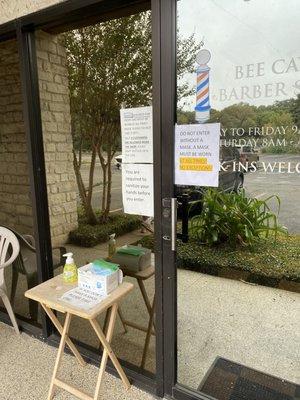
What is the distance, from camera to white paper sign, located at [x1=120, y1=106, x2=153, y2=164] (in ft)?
5.22

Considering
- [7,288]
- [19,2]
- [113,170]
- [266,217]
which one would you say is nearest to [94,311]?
[113,170]

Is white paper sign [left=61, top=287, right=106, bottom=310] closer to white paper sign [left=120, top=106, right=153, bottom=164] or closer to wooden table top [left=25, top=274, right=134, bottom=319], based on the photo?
wooden table top [left=25, top=274, right=134, bottom=319]

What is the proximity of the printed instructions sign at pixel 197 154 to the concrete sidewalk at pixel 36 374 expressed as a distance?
125 cm

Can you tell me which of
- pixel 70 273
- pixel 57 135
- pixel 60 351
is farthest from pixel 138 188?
pixel 60 351

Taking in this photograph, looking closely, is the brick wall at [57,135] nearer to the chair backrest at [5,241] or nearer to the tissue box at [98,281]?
the chair backrest at [5,241]

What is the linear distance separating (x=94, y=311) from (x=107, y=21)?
1545mm

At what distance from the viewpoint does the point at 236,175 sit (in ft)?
4.94

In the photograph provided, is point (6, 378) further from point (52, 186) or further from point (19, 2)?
point (19, 2)

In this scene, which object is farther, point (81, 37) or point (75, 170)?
point (75, 170)

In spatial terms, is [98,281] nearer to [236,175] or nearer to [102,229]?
[102,229]

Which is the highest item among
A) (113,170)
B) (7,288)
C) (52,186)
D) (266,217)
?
(113,170)

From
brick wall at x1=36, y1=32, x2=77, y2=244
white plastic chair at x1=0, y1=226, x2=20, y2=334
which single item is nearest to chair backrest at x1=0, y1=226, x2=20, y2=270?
white plastic chair at x1=0, y1=226, x2=20, y2=334

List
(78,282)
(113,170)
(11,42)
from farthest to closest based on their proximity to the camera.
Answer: (11,42)
(113,170)
(78,282)

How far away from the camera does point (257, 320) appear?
2.46 m
